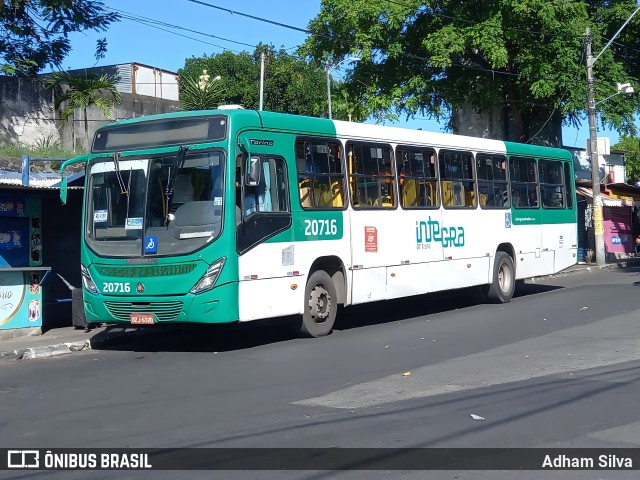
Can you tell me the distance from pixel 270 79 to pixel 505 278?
4239cm

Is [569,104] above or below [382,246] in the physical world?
above

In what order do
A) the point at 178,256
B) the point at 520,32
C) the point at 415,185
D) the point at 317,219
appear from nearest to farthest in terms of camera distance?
the point at 178,256, the point at 317,219, the point at 415,185, the point at 520,32

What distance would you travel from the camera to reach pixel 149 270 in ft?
39.0

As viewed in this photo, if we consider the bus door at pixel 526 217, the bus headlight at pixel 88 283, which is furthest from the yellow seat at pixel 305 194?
the bus door at pixel 526 217

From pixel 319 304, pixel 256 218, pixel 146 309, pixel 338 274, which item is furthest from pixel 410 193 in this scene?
pixel 146 309

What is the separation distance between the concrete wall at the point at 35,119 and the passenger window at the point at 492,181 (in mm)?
9374

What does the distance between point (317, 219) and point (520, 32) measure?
61.0 feet

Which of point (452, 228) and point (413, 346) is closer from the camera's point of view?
point (413, 346)

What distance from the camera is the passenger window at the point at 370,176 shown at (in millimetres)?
14367

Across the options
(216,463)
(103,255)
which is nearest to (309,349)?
(103,255)

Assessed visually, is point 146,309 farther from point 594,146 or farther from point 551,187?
point 594,146

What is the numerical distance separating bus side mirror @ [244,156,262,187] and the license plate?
233cm

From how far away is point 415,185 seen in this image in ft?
52.5

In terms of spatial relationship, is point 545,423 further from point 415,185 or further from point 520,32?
point 520,32
